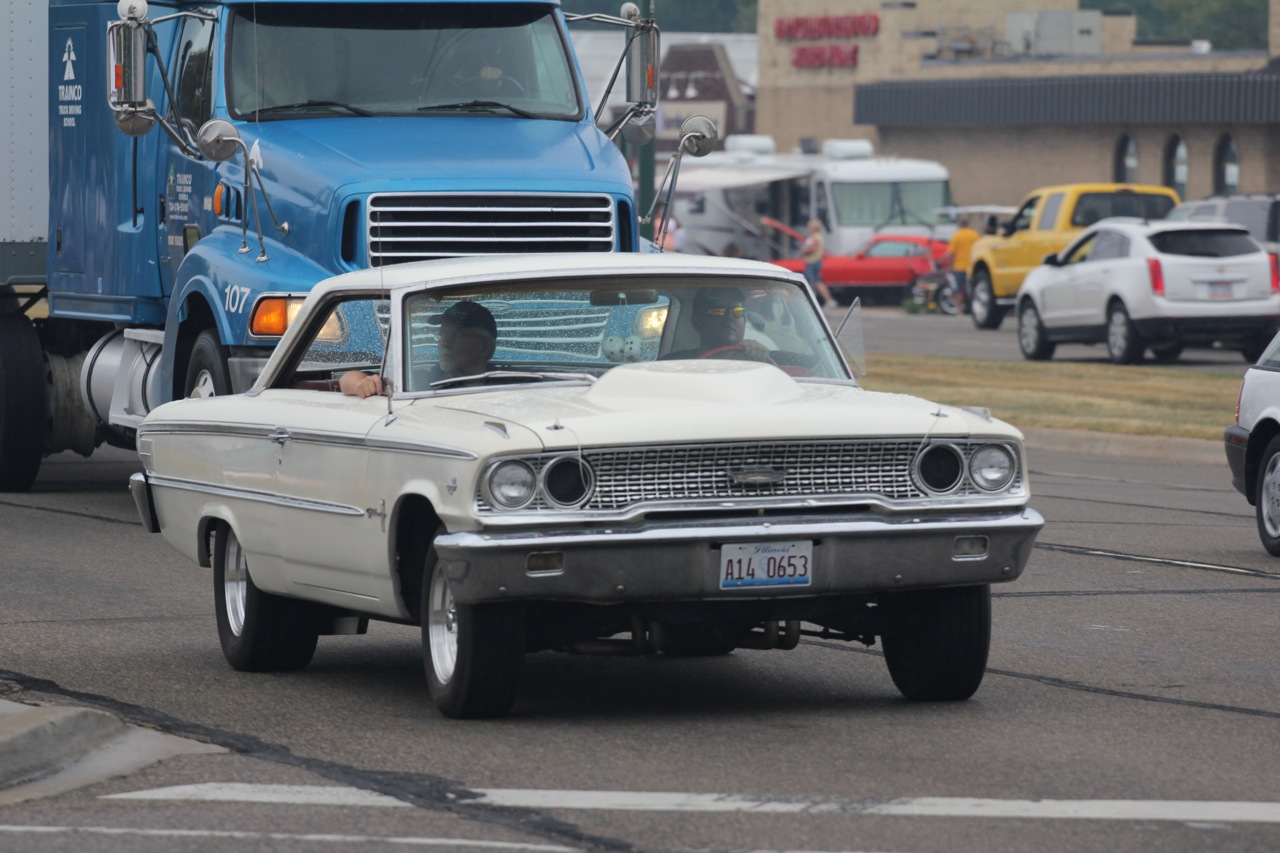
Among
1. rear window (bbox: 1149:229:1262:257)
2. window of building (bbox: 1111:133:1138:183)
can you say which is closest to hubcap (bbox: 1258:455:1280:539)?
rear window (bbox: 1149:229:1262:257)

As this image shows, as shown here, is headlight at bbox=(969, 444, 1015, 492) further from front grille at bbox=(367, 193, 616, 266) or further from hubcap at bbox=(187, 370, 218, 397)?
hubcap at bbox=(187, 370, 218, 397)

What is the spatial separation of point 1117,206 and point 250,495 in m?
33.1

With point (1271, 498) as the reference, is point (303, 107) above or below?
above

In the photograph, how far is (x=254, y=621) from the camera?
29.9 ft

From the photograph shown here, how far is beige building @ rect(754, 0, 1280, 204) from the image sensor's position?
196 ft

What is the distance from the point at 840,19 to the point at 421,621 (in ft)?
242

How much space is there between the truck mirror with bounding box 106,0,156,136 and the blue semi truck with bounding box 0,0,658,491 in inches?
0.4

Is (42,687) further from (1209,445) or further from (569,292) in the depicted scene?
(1209,445)

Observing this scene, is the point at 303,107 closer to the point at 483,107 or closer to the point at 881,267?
the point at 483,107

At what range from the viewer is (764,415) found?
304 inches

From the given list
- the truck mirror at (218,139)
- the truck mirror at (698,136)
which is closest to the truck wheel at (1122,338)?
the truck mirror at (698,136)

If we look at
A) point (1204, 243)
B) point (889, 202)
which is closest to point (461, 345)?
point (1204, 243)

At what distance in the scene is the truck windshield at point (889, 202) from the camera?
5653 cm

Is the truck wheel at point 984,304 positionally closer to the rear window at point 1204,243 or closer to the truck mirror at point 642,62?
the rear window at point 1204,243
